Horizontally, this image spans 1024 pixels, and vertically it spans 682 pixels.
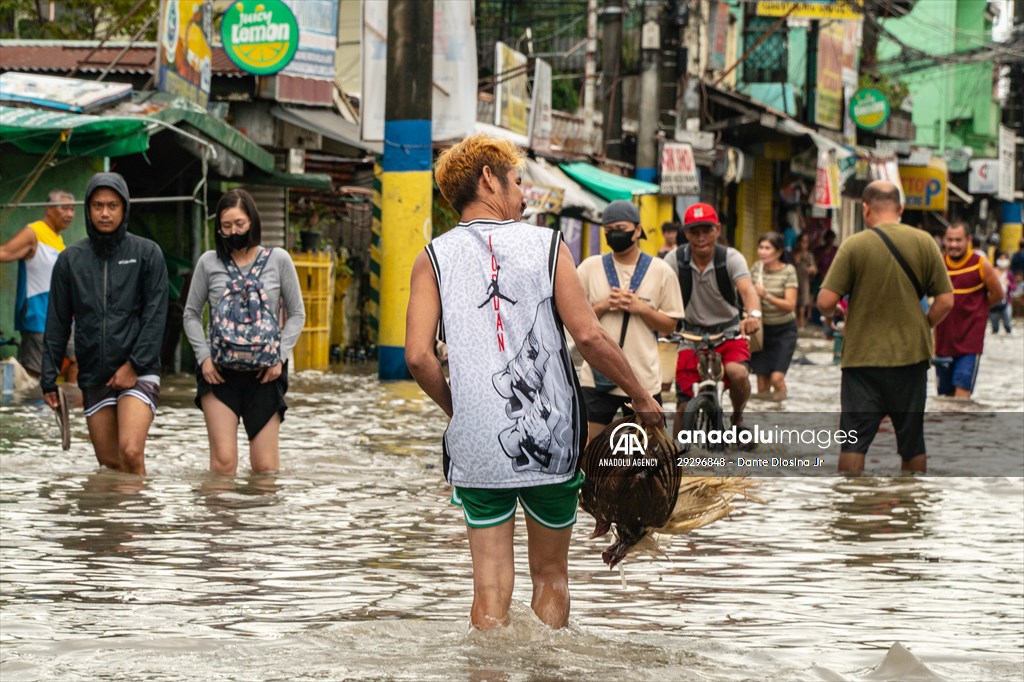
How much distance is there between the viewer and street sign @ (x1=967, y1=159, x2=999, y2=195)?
194ft

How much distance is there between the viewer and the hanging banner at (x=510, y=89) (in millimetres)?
23625

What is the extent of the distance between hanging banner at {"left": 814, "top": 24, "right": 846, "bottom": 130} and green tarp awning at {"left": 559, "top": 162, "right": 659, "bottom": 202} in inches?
562

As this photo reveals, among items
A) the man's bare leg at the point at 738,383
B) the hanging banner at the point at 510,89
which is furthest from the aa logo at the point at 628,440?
the hanging banner at the point at 510,89

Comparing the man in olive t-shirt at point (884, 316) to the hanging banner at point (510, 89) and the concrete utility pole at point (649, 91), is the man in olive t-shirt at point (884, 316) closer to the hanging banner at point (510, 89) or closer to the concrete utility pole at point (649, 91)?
the hanging banner at point (510, 89)

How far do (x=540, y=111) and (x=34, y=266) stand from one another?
11521 millimetres

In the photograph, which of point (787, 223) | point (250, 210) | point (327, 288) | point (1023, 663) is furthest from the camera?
point (787, 223)

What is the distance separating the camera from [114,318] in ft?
29.1

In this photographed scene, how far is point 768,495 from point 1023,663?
439 cm

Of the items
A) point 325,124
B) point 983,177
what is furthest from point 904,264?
point 983,177

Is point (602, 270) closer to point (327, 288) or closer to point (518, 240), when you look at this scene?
point (518, 240)

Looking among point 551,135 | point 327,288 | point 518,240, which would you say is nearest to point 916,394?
point 518,240

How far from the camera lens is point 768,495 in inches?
395

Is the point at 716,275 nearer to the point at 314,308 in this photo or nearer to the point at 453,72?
the point at 453,72

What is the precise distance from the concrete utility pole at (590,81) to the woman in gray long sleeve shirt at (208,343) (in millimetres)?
18464
